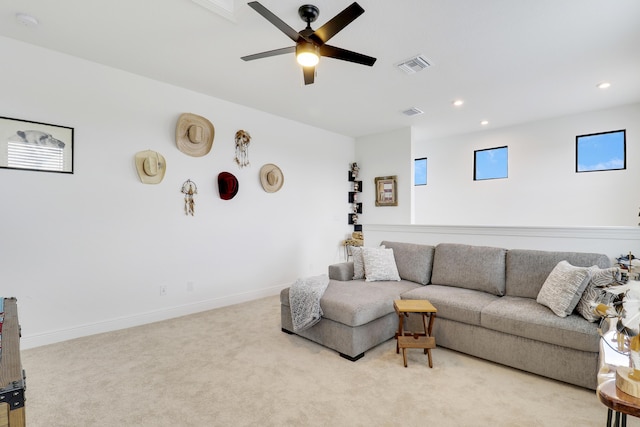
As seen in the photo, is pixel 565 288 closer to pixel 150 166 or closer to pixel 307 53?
pixel 307 53

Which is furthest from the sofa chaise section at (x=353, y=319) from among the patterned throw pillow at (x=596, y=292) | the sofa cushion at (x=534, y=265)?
the patterned throw pillow at (x=596, y=292)

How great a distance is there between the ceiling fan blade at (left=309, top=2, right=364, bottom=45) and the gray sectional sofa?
2.08m

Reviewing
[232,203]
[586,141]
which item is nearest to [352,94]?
[232,203]

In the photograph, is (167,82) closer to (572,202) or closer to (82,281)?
(82,281)

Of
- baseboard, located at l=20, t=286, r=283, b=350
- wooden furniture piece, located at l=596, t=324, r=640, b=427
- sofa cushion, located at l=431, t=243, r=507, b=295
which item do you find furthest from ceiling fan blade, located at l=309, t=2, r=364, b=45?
baseboard, located at l=20, t=286, r=283, b=350

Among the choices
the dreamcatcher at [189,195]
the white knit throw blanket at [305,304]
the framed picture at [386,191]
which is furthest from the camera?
the framed picture at [386,191]

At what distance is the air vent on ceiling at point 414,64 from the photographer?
3029 mm

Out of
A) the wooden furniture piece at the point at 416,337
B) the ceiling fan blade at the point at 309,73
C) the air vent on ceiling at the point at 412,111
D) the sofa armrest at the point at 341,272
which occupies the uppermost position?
the air vent on ceiling at the point at 412,111

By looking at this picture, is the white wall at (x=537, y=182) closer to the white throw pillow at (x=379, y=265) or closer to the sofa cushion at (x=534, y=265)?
the white throw pillow at (x=379, y=265)

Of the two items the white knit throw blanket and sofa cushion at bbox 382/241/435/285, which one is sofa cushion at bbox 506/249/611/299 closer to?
sofa cushion at bbox 382/241/435/285

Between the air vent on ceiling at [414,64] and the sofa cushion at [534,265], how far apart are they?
2.08 meters

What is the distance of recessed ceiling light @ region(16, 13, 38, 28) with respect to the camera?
2.38m

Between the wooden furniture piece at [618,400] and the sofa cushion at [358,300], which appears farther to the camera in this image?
the sofa cushion at [358,300]

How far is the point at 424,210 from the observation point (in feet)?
21.9
